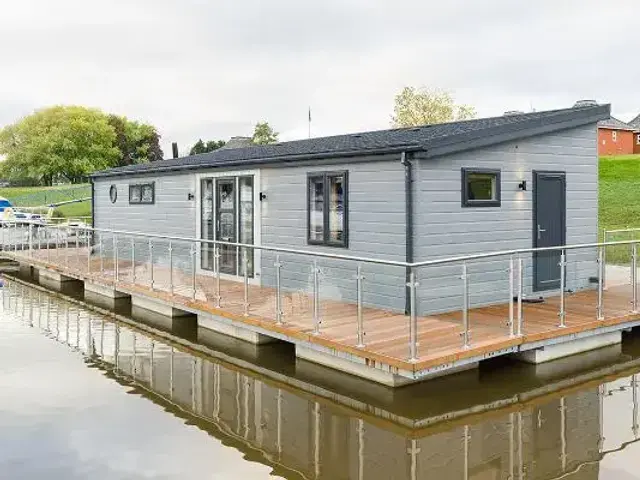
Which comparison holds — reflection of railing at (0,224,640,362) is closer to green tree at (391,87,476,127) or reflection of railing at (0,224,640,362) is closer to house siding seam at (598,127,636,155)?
green tree at (391,87,476,127)

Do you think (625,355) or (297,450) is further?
(625,355)

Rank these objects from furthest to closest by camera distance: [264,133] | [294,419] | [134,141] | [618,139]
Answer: [134,141]
[264,133]
[618,139]
[294,419]

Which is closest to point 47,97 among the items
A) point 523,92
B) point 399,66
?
point 399,66

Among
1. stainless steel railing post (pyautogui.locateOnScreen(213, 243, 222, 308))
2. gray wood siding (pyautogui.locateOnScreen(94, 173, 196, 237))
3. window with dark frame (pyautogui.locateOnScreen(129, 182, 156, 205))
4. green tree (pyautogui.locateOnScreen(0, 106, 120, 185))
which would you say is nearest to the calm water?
stainless steel railing post (pyautogui.locateOnScreen(213, 243, 222, 308))

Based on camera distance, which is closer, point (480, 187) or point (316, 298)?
point (316, 298)

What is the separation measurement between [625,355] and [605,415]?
250 centimetres

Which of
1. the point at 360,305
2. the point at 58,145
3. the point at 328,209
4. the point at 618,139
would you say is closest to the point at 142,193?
the point at 328,209

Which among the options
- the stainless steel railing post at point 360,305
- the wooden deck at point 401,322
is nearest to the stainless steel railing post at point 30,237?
the wooden deck at point 401,322

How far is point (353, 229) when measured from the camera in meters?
9.88

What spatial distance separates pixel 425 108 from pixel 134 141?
4017cm

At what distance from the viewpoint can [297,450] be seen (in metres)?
5.91

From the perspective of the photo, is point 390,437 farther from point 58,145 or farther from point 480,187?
point 58,145

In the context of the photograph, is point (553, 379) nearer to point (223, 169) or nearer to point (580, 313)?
point (580, 313)

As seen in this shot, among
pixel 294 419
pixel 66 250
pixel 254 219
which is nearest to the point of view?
pixel 294 419
